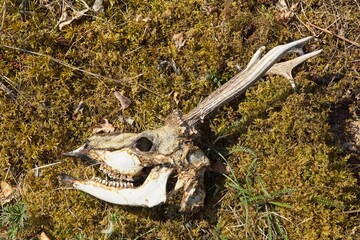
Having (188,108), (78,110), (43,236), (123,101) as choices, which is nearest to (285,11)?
(188,108)

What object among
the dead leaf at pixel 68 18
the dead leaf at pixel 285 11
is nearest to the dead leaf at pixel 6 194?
the dead leaf at pixel 68 18

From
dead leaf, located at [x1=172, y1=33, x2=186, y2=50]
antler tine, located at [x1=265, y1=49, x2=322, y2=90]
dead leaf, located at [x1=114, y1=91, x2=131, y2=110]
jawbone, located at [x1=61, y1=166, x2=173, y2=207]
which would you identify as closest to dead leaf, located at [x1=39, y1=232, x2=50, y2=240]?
jawbone, located at [x1=61, y1=166, x2=173, y2=207]

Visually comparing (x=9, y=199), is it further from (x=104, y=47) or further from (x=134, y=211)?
(x=104, y=47)

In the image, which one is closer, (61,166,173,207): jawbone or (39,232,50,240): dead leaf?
(61,166,173,207): jawbone

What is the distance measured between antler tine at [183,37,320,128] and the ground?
291mm

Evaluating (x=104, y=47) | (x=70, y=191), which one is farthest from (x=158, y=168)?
(x=104, y=47)

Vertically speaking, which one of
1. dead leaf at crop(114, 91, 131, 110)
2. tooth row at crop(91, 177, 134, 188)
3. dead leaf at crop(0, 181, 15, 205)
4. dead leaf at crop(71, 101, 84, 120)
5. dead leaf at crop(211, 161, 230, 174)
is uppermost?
dead leaf at crop(114, 91, 131, 110)

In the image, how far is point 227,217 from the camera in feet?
14.9

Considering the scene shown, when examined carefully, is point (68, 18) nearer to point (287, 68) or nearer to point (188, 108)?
point (188, 108)

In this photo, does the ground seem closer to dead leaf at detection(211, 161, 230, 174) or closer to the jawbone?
dead leaf at detection(211, 161, 230, 174)

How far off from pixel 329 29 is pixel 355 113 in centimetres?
92

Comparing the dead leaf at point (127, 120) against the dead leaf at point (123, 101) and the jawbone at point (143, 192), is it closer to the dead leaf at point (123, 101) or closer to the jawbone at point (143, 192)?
the dead leaf at point (123, 101)

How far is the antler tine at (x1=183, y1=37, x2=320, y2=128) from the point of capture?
4266 millimetres

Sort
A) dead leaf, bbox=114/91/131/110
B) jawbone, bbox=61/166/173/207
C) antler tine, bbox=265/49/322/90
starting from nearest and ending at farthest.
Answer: jawbone, bbox=61/166/173/207, antler tine, bbox=265/49/322/90, dead leaf, bbox=114/91/131/110
